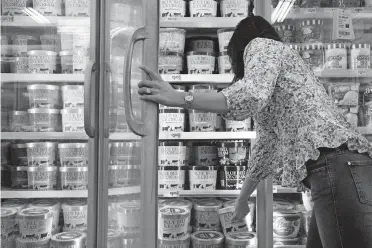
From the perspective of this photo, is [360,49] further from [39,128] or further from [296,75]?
[39,128]

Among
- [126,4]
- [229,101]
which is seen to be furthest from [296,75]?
[126,4]

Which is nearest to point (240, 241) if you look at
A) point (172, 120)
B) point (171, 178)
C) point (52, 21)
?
point (171, 178)

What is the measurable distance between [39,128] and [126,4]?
77 centimetres

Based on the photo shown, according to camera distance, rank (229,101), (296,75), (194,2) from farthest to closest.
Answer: (194,2)
(296,75)
(229,101)

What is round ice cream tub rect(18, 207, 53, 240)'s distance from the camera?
63.6 inches

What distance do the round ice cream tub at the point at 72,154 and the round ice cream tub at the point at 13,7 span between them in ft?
2.08

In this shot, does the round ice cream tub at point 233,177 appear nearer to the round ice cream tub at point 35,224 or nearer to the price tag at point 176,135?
the price tag at point 176,135

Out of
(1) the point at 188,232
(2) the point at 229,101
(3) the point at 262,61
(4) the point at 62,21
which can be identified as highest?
(4) the point at 62,21

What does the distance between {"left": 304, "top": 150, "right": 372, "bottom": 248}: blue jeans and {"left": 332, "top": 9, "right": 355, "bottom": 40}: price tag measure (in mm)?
1055

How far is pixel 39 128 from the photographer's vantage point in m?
1.74

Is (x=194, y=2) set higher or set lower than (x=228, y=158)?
higher

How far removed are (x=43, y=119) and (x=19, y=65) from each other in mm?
288

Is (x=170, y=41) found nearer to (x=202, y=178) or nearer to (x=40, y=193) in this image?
(x=202, y=178)

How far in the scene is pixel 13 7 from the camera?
5.67 feet
